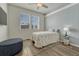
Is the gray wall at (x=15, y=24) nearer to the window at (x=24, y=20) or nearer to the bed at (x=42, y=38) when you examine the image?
the window at (x=24, y=20)

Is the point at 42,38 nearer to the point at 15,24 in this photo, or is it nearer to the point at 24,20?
the point at 24,20

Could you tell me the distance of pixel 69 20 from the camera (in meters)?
4.36

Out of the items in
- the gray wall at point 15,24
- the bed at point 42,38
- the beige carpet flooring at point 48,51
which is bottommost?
the beige carpet flooring at point 48,51

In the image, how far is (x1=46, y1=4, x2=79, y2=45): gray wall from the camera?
394 cm

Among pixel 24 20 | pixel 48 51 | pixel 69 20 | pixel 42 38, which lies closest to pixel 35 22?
pixel 24 20

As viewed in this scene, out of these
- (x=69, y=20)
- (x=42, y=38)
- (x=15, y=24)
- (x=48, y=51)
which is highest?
(x=69, y=20)

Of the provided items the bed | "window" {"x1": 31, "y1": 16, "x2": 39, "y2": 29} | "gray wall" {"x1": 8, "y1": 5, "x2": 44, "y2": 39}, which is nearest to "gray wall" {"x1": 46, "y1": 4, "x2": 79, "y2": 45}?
the bed

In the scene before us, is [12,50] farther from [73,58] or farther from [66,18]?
[66,18]

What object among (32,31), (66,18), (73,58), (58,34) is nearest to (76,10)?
(66,18)

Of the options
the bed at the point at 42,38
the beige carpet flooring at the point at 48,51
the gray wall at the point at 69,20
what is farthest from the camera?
the gray wall at the point at 69,20

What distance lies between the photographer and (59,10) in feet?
16.4

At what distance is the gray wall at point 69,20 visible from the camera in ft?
12.9

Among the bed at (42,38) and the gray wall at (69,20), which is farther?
the gray wall at (69,20)

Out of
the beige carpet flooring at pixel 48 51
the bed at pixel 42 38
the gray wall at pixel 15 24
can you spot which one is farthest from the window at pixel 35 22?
the beige carpet flooring at pixel 48 51
